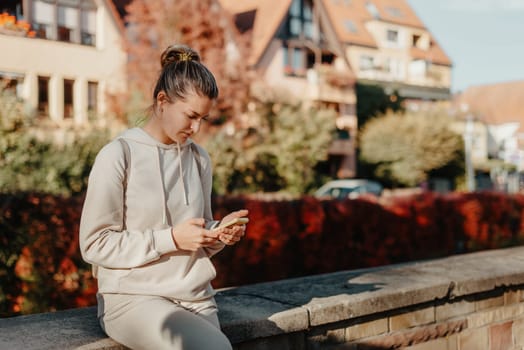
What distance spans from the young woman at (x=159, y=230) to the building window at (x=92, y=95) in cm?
1932

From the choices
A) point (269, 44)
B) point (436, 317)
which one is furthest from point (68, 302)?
point (269, 44)

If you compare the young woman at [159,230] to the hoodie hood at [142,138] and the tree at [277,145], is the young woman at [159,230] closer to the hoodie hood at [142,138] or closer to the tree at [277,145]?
the hoodie hood at [142,138]

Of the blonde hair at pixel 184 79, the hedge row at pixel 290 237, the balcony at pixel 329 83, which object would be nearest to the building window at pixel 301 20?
the balcony at pixel 329 83

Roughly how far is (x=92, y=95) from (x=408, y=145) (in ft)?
68.1

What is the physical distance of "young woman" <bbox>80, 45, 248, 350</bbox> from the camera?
2625 mm

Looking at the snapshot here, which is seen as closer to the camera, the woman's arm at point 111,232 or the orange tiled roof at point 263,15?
the woman's arm at point 111,232

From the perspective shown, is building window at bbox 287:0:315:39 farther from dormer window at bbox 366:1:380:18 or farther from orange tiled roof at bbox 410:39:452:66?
orange tiled roof at bbox 410:39:452:66

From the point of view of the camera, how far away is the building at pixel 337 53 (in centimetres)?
3709

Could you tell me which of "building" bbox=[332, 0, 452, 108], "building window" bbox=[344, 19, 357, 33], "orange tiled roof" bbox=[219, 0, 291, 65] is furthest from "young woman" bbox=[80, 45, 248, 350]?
"building window" bbox=[344, 19, 357, 33]

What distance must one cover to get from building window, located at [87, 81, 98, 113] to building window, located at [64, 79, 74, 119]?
368 cm

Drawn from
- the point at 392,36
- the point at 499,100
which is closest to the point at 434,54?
the point at 392,36

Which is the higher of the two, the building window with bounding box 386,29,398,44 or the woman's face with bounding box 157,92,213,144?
the building window with bounding box 386,29,398,44

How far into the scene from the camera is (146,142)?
9.19 feet

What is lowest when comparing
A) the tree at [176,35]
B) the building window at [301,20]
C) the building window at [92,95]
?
the building window at [92,95]
